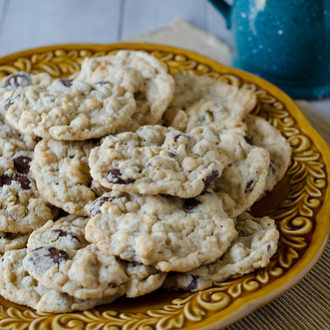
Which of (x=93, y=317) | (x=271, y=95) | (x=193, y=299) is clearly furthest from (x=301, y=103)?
(x=93, y=317)

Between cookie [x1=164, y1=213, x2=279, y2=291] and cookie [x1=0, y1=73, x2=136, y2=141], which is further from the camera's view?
cookie [x1=0, y1=73, x2=136, y2=141]

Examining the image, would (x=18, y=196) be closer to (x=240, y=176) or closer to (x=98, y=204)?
(x=98, y=204)

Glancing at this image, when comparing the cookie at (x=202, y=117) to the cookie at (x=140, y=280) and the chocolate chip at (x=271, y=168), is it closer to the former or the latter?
the chocolate chip at (x=271, y=168)

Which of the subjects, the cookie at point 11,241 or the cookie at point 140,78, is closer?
the cookie at point 11,241

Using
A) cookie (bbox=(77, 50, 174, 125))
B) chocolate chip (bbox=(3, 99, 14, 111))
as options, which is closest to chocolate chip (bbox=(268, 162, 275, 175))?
cookie (bbox=(77, 50, 174, 125))

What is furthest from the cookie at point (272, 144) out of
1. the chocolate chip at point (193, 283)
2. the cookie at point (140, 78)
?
the chocolate chip at point (193, 283)

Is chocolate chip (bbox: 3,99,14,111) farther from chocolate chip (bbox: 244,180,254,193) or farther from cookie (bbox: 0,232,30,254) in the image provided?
chocolate chip (bbox: 244,180,254,193)

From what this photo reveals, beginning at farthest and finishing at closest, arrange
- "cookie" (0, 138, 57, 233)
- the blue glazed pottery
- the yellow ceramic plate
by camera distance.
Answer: the blue glazed pottery → "cookie" (0, 138, 57, 233) → the yellow ceramic plate

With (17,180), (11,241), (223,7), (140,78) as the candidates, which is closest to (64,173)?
(17,180)
